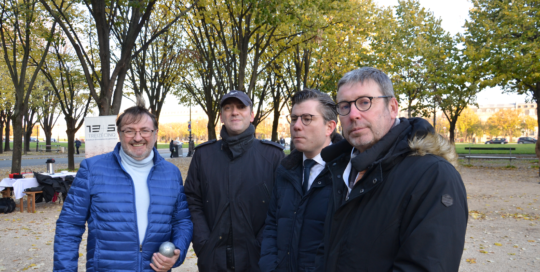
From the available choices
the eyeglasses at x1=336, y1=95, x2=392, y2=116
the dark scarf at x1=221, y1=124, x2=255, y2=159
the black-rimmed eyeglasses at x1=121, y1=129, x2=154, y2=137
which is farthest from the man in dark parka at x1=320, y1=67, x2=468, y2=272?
the black-rimmed eyeglasses at x1=121, y1=129, x2=154, y2=137

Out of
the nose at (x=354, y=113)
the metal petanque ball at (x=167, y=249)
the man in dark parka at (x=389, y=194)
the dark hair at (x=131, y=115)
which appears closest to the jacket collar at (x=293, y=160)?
the man in dark parka at (x=389, y=194)

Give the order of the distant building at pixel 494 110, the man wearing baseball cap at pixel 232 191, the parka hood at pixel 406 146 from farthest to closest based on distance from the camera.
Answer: the distant building at pixel 494 110, the man wearing baseball cap at pixel 232 191, the parka hood at pixel 406 146

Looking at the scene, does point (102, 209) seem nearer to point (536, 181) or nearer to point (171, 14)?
point (171, 14)

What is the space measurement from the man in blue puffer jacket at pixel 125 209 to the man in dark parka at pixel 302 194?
756 mm

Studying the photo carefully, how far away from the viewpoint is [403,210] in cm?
144

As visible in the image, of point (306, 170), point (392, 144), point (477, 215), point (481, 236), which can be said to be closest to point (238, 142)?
point (306, 170)

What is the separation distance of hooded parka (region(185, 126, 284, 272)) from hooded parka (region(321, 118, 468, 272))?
3.62 feet

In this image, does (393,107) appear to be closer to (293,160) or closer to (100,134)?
(293,160)

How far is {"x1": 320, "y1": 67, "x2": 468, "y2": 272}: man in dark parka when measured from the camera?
132 cm

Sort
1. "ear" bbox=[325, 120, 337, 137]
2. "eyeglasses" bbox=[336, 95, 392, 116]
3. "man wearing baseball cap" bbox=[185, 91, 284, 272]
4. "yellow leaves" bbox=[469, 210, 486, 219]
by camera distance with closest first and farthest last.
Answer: "eyeglasses" bbox=[336, 95, 392, 116] → "ear" bbox=[325, 120, 337, 137] → "man wearing baseball cap" bbox=[185, 91, 284, 272] → "yellow leaves" bbox=[469, 210, 486, 219]

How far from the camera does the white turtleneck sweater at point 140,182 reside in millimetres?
2543

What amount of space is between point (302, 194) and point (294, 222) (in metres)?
0.19

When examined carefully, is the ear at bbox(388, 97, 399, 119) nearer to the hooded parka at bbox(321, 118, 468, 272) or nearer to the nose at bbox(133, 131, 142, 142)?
the hooded parka at bbox(321, 118, 468, 272)

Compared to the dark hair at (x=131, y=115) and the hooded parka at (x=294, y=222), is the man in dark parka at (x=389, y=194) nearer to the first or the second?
the hooded parka at (x=294, y=222)
